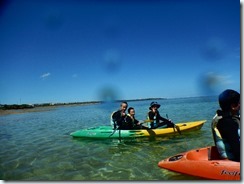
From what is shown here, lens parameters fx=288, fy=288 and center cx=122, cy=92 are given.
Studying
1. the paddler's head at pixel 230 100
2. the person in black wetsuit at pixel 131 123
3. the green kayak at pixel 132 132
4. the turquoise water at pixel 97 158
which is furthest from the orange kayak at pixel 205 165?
the person in black wetsuit at pixel 131 123

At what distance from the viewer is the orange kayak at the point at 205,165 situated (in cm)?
437

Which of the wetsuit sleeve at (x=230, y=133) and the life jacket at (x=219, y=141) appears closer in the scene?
the wetsuit sleeve at (x=230, y=133)

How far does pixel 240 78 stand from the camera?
4.36 metres

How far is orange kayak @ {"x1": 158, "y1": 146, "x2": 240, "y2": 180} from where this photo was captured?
437 centimetres

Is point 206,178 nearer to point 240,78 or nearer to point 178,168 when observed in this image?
point 178,168

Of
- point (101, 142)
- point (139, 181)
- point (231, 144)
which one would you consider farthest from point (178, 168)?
point (101, 142)

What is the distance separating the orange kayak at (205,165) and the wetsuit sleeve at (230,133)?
282 millimetres

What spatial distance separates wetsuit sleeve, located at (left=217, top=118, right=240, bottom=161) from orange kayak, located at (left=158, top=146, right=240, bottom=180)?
282mm

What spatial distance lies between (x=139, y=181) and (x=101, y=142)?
449cm

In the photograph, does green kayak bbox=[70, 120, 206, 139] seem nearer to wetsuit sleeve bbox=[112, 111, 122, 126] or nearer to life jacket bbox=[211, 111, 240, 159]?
wetsuit sleeve bbox=[112, 111, 122, 126]

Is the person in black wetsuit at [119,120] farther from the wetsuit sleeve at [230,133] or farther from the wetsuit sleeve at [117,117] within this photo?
the wetsuit sleeve at [230,133]

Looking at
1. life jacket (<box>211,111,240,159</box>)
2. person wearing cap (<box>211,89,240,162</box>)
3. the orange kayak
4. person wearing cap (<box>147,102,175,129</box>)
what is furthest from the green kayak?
person wearing cap (<box>211,89,240,162</box>)

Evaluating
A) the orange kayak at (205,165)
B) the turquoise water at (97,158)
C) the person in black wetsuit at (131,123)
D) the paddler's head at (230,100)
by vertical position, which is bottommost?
the turquoise water at (97,158)

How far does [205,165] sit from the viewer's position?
4.66 m
